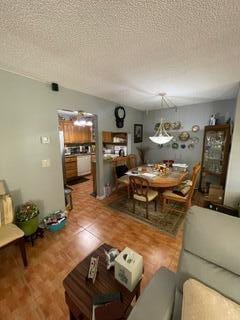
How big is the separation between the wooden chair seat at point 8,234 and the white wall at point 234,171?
3.10 meters

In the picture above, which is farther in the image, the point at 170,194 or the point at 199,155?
the point at 199,155

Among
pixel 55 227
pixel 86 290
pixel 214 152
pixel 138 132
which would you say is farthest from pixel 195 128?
pixel 86 290

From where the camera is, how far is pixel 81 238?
7.27ft

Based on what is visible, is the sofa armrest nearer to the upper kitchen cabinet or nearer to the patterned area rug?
the patterned area rug

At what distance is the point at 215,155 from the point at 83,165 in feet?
13.5

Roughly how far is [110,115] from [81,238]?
2710mm

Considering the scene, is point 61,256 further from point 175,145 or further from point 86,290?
point 175,145

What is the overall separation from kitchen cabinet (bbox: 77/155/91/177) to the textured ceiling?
127 inches

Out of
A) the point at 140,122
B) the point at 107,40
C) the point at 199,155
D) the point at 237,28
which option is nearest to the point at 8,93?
the point at 107,40

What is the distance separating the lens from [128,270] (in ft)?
3.33

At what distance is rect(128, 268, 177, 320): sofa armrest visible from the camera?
0.78 metres

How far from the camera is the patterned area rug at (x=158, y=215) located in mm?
2473

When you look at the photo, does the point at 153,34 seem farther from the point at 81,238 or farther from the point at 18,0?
the point at 81,238

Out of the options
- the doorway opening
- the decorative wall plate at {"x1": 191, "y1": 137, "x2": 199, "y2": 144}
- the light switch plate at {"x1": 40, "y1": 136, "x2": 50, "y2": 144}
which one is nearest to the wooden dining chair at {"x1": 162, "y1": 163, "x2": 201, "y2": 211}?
the decorative wall plate at {"x1": 191, "y1": 137, "x2": 199, "y2": 144}
